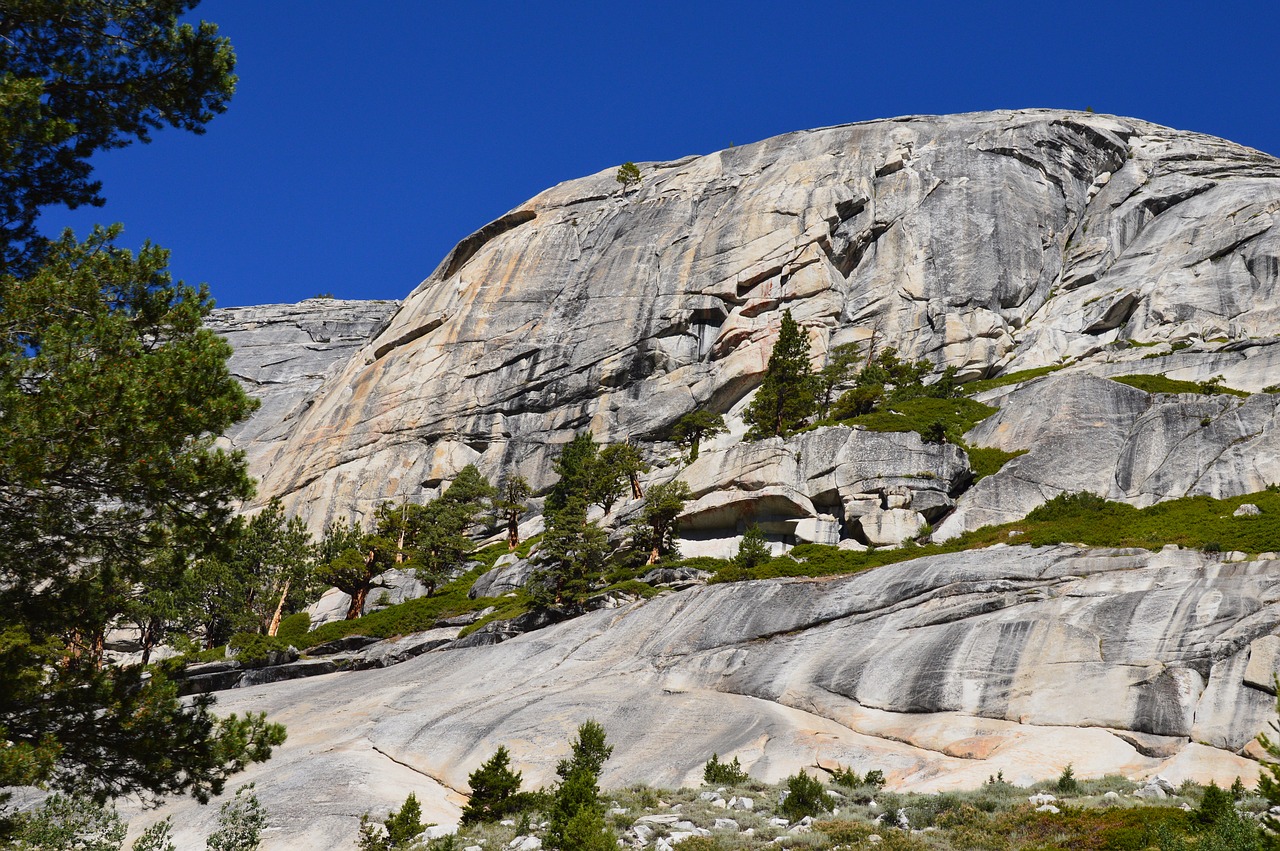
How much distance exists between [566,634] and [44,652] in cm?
2334

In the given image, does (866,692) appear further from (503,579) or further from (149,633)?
(149,633)

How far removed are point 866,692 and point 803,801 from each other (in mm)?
9244

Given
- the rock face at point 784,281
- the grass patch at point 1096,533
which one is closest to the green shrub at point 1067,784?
the grass patch at point 1096,533

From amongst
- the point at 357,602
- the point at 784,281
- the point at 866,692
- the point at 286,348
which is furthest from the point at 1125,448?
the point at 286,348

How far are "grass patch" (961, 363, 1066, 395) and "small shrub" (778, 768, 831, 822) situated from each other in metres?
46.6

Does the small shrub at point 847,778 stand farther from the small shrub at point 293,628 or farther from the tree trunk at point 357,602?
the tree trunk at point 357,602

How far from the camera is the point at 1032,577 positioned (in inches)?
1249

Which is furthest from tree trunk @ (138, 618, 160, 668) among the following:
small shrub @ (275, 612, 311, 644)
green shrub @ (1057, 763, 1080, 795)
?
green shrub @ (1057, 763, 1080, 795)

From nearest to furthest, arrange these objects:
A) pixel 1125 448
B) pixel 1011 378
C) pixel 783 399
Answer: pixel 1125 448, pixel 783 399, pixel 1011 378

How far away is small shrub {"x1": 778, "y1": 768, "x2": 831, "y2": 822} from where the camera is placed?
760 inches

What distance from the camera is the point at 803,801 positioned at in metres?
19.5

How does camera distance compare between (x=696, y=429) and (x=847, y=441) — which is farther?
(x=696, y=429)

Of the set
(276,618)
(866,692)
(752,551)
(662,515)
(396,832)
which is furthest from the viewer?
(276,618)

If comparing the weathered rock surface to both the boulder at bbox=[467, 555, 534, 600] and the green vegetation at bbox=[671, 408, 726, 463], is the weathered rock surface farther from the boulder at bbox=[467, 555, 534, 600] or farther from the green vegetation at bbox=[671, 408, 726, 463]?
the boulder at bbox=[467, 555, 534, 600]
